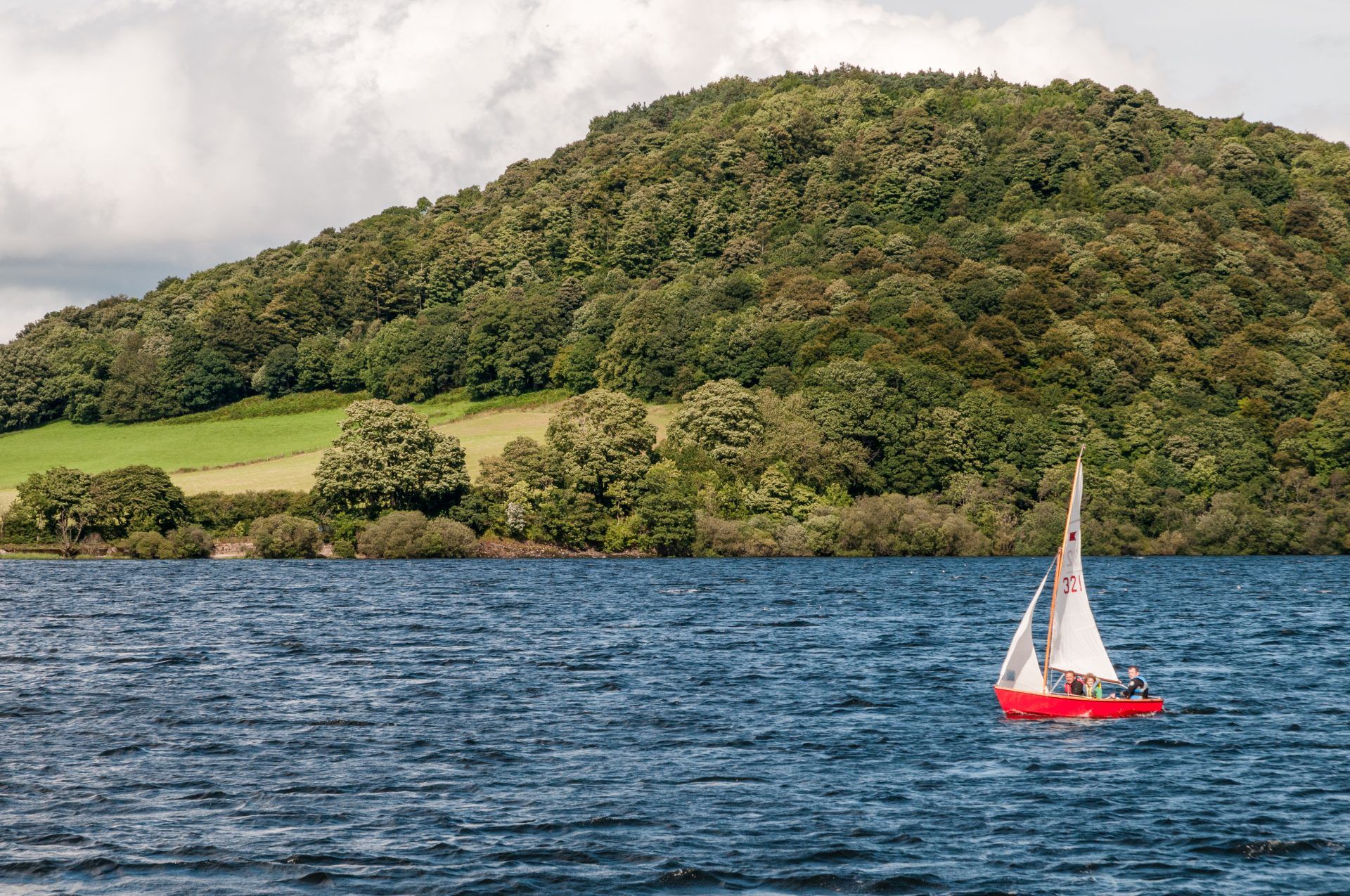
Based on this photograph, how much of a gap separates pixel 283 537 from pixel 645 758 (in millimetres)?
103511

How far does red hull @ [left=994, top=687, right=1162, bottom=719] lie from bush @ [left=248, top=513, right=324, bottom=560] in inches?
4001

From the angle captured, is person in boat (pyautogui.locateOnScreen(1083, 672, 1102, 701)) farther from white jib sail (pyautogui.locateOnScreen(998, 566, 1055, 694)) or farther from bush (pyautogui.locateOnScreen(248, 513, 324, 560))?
bush (pyautogui.locateOnScreen(248, 513, 324, 560))

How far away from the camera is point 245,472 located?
163 meters

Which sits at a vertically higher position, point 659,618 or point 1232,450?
point 1232,450

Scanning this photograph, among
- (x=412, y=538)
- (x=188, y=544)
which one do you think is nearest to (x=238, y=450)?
(x=188, y=544)

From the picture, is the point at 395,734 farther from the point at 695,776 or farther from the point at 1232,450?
the point at 1232,450

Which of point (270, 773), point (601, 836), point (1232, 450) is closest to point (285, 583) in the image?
point (270, 773)

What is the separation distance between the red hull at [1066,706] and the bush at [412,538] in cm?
9476

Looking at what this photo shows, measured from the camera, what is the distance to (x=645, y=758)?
40.1m

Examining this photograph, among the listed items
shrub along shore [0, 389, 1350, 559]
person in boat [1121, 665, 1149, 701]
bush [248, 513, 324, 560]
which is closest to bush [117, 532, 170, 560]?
shrub along shore [0, 389, 1350, 559]

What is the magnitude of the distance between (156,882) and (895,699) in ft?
95.5

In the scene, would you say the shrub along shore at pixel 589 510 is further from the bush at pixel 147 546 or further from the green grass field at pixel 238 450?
the green grass field at pixel 238 450

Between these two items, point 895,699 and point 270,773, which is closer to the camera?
point 270,773

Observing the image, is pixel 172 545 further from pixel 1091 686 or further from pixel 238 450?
pixel 1091 686
